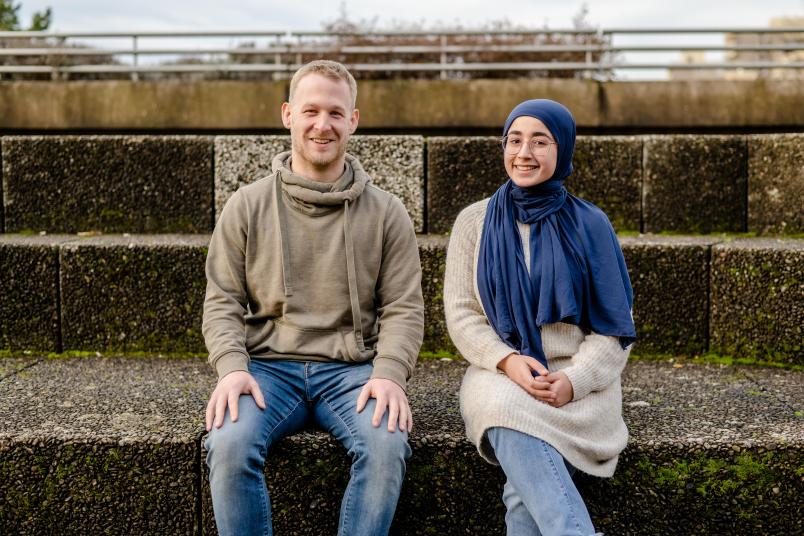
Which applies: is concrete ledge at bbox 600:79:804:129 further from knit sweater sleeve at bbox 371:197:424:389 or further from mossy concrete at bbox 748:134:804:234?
knit sweater sleeve at bbox 371:197:424:389

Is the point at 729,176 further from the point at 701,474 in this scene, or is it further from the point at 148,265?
the point at 148,265

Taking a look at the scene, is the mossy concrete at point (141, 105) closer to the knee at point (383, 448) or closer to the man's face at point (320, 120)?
the man's face at point (320, 120)

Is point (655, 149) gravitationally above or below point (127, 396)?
above

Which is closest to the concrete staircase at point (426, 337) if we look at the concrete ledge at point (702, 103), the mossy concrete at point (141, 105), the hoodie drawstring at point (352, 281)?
the hoodie drawstring at point (352, 281)

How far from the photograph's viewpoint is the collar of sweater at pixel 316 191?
2557mm

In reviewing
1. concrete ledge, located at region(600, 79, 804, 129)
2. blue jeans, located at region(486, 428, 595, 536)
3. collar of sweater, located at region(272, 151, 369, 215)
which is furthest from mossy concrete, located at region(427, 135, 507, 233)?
concrete ledge, located at region(600, 79, 804, 129)

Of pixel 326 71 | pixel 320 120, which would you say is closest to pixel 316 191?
pixel 320 120

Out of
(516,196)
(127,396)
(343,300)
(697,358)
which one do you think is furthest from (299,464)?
(697,358)

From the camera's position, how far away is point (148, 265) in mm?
3500

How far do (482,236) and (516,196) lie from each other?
0.17 meters

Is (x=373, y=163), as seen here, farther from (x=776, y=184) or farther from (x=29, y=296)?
(x=776, y=184)

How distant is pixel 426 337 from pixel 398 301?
994 mm

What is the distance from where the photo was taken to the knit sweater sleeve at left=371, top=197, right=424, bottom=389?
2441mm

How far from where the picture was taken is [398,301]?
255cm
